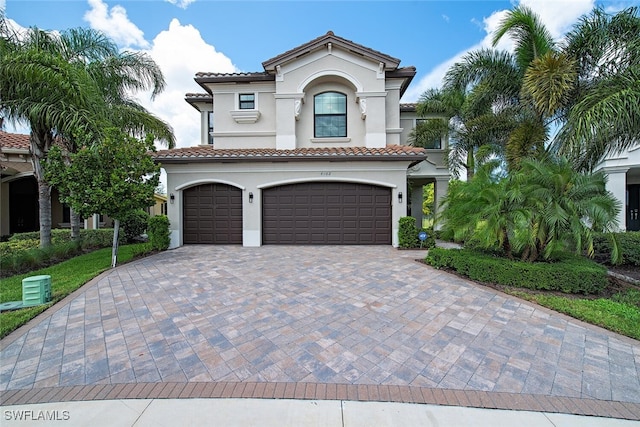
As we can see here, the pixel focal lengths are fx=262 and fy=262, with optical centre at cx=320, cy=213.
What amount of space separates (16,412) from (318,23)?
16.9m

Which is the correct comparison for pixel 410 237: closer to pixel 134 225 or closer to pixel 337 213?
pixel 337 213

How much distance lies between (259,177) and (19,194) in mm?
15529

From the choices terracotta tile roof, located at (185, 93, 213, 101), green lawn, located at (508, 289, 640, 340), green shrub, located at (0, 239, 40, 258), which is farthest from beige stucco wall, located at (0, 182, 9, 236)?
green lawn, located at (508, 289, 640, 340)

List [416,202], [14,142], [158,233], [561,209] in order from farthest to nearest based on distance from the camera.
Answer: [416,202] → [14,142] → [158,233] → [561,209]

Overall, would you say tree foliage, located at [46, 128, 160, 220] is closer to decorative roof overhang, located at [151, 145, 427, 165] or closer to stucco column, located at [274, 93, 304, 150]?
decorative roof overhang, located at [151, 145, 427, 165]

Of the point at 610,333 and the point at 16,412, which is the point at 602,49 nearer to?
the point at 610,333

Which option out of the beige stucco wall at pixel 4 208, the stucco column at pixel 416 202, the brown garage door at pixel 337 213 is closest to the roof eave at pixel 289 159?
the brown garage door at pixel 337 213

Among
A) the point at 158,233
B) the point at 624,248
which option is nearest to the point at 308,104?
the point at 158,233

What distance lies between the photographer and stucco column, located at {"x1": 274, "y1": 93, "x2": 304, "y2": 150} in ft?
41.5

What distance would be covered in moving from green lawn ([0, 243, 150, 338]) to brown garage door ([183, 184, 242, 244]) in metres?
1.98

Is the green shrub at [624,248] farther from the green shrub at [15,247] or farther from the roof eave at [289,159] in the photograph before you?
the green shrub at [15,247]

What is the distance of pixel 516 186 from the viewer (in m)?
6.25

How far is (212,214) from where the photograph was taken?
11.6m

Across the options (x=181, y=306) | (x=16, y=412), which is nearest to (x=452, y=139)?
(x=181, y=306)
